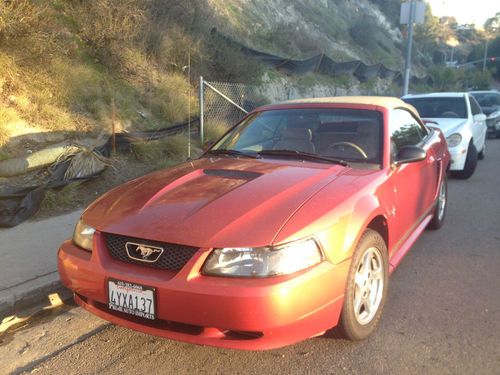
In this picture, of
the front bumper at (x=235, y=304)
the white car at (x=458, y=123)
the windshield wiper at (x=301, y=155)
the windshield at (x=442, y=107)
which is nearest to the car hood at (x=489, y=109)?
the white car at (x=458, y=123)

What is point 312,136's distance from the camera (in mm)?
3926

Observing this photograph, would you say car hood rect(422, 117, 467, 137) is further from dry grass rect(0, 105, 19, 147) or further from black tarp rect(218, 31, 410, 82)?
black tarp rect(218, 31, 410, 82)

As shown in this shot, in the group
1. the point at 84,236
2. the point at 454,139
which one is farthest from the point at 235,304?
the point at 454,139

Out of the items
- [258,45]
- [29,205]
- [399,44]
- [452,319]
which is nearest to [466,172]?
[452,319]

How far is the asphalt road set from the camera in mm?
2781

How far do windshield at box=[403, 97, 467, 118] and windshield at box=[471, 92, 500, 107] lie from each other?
739cm

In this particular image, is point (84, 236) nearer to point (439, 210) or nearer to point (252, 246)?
point (252, 246)

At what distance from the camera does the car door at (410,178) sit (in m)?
3.67

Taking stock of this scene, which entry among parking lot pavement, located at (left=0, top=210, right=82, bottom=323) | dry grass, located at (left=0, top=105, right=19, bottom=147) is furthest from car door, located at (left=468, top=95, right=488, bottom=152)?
dry grass, located at (left=0, top=105, right=19, bottom=147)

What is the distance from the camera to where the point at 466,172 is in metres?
8.26

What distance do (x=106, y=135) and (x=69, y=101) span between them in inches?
54.4

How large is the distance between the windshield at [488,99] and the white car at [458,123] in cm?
612

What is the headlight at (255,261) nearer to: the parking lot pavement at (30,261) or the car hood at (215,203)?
the car hood at (215,203)

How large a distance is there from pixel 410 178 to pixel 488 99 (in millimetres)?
13941
